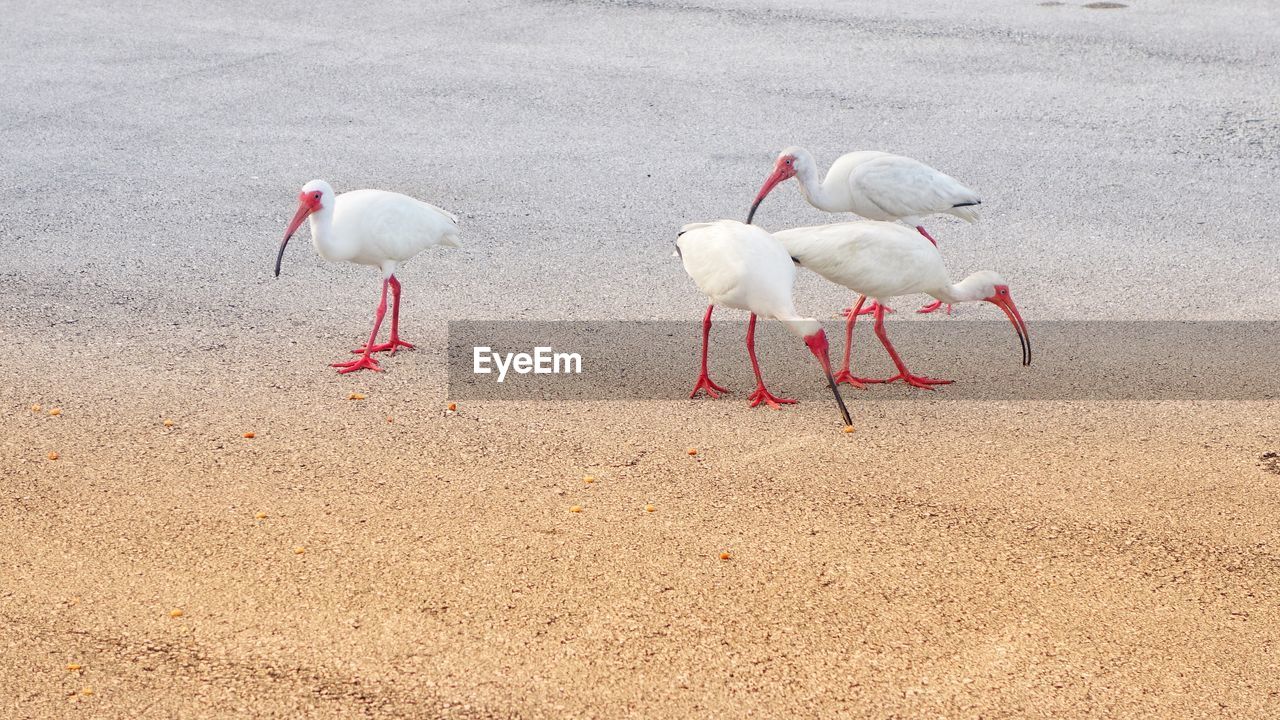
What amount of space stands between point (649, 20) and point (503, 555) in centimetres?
1013

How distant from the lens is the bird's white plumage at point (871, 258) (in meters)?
6.39

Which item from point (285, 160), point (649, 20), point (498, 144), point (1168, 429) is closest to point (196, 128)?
point (285, 160)

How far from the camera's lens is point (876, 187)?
738cm

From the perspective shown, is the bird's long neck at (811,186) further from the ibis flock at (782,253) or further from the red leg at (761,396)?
the red leg at (761,396)

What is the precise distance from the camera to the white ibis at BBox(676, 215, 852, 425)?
606 cm

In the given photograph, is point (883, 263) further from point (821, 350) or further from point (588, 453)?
point (588, 453)

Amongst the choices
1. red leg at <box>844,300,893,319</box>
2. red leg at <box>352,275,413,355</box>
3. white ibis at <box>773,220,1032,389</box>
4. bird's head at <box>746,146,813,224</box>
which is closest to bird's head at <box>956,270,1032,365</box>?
white ibis at <box>773,220,1032,389</box>

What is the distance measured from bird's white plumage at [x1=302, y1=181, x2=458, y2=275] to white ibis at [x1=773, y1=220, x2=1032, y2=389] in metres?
1.81

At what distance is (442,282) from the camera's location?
8055 mm

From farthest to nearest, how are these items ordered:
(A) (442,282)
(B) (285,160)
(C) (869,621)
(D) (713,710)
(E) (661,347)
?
(B) (285,160)
(A) (442,282)
(E) (661,347)
(C) (869,621)
(D) (713,710)

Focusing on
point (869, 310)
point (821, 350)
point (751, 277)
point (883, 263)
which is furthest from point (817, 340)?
point (869, 310)

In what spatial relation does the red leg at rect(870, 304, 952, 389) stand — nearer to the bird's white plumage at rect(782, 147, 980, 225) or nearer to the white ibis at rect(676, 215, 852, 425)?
the white ibis at rect(676, 215, 852, 425)

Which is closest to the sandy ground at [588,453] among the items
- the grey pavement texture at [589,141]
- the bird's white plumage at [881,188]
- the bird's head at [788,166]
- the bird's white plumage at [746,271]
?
the grey pavement texture at [589,141]

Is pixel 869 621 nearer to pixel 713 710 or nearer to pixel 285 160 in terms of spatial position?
pixel 713 710
